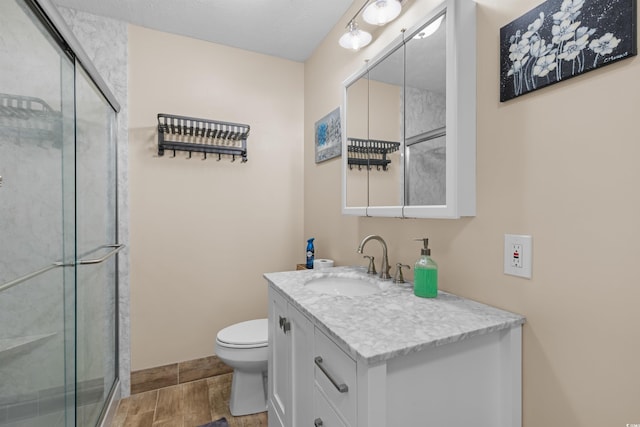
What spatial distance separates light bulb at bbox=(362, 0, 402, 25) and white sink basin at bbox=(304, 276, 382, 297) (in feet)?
3.96

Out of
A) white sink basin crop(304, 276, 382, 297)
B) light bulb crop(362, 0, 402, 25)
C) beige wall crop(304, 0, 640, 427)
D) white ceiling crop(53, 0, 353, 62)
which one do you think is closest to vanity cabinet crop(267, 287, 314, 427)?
white sink basin crop(304, 276, 382, 297)

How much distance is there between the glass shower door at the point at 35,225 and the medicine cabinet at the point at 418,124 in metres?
1.28

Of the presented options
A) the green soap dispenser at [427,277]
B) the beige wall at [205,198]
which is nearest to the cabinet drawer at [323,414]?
the green soap dispenser at [427,277]

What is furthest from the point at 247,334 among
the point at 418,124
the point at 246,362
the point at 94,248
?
the point at 418,124

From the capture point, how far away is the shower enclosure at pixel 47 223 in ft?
3.15

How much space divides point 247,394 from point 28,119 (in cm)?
166

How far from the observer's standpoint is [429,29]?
3.72 feet

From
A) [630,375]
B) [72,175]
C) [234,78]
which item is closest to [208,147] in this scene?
[234,78]

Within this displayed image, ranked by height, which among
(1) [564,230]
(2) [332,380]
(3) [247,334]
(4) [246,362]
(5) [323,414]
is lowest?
(4) [246,362]

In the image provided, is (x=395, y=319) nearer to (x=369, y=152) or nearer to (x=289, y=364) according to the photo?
(x=289, y=364)

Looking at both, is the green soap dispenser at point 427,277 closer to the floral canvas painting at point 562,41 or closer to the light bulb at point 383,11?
the floral canvas painting at point 562,41

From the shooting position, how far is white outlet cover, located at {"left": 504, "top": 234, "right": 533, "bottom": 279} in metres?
0.88

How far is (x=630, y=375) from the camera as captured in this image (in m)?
0.68

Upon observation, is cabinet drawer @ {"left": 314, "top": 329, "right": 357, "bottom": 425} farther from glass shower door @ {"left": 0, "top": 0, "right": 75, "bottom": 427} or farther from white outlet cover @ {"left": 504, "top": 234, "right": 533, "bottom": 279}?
glass shower door @ {"left": 0, "top": 0, "right": 75, "bottom": 427}
